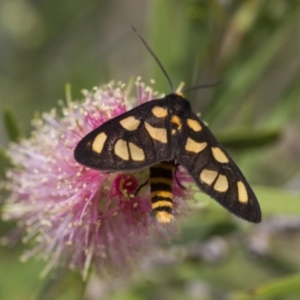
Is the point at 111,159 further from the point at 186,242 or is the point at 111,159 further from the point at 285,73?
the point at 285,73

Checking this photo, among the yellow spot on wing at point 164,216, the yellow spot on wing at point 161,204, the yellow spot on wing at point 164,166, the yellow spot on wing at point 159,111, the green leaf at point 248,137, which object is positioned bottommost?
the yellow spot on wing at point 164,216

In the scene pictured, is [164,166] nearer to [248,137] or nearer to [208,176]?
[208,176]

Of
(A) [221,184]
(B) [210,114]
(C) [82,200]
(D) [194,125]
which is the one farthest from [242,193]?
(B) [210,114]

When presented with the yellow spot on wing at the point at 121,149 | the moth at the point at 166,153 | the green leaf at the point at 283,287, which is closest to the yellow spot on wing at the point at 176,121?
the moth at the point at 166,153

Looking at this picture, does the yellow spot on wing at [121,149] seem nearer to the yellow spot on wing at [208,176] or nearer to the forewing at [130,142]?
the forewing at [130,142]

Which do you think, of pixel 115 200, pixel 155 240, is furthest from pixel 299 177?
pixel 115 200

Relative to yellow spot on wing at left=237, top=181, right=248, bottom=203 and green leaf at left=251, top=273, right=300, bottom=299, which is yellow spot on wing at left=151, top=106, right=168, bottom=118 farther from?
green leaf at left=251, top=273, right=300, bottom=299
